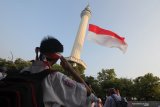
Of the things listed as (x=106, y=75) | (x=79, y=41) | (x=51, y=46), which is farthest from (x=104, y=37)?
(x=79, y=41)

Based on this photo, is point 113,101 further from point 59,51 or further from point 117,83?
point 117,83

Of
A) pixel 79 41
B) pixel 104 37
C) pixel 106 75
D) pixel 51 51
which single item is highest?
pixel 79 41

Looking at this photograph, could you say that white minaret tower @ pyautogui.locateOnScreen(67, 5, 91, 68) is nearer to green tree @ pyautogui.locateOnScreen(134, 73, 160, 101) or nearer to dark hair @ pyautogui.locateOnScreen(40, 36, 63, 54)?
green tree @ pyautogui.locateOnScreen(134, 73, 160, 101)

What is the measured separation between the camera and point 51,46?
3.39 metres

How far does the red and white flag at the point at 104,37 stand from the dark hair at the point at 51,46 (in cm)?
528

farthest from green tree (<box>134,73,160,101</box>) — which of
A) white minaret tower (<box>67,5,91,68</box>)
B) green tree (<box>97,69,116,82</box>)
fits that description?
white minaret tower (<box>67,5,91,68</box>)

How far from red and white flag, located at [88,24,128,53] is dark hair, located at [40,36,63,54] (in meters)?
5.28

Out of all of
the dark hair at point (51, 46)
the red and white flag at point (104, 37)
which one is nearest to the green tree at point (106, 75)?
the red and white flag at point (104, 37)

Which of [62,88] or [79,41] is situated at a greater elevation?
[79,41]

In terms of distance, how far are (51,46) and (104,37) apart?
5.99 metres

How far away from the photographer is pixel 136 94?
4906cm

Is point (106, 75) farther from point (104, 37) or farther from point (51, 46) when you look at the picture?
point (51, 46)

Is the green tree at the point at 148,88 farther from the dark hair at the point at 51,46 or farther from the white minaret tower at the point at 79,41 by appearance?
the dark hair at the point at 51,46

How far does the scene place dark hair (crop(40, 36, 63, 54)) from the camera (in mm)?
3375
